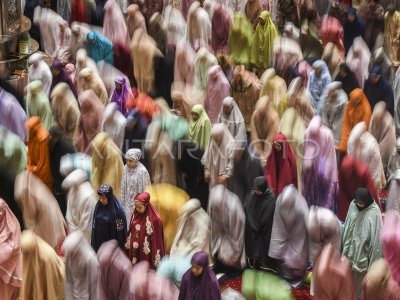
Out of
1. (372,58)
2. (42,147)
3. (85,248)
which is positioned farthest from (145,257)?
(372,58)

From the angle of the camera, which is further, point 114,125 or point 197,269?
point 114,125

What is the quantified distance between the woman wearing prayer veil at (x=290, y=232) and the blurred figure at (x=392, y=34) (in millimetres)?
5505

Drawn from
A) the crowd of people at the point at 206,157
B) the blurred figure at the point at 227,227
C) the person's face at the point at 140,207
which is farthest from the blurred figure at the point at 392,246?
the person's face at the point at 140,207

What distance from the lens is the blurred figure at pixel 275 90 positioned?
1216cm

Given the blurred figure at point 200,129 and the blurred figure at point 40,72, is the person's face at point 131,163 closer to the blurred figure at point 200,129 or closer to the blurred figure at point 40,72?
the blurred figure at point 200,129

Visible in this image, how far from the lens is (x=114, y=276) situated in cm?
852

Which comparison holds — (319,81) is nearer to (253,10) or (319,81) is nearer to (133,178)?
(253,10)

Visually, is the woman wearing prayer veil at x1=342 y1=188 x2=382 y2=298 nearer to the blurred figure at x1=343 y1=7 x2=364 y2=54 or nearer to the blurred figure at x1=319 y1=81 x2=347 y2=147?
the blurred figure at x1=319 y1=81 x2=347 y2=147

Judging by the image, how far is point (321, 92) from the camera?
40.9 ft

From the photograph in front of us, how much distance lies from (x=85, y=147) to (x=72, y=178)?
1635mm

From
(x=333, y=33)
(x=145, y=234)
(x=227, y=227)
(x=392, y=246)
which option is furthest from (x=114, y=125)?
(x=333, y=33)

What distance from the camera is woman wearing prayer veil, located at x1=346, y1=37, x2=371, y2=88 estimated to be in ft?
43.3

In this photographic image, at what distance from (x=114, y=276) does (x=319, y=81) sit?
5026 millimetres

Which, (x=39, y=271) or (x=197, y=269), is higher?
(x=197, y=269)
